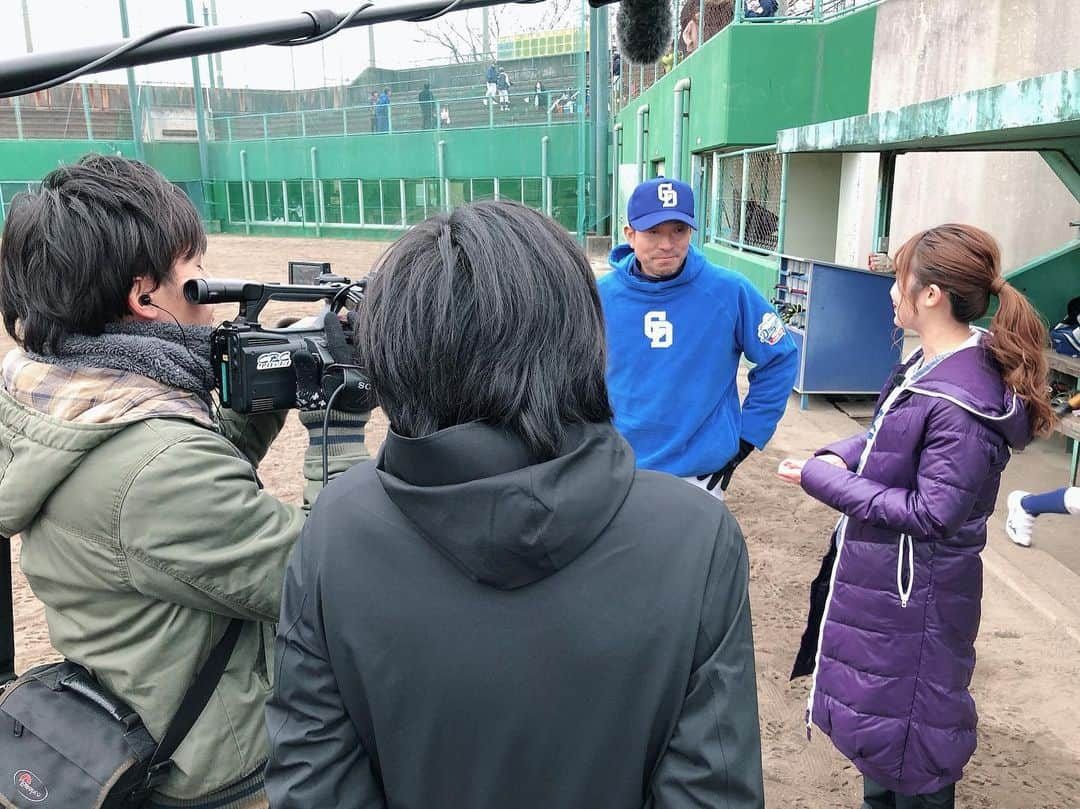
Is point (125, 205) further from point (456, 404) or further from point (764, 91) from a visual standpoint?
point (764, 91)

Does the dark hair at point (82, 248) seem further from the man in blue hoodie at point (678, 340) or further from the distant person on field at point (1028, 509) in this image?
the distant person on field at point (1028, 509)

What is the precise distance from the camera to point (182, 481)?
132cm

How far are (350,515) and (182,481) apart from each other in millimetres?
375

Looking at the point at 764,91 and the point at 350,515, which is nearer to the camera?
the point at 350,515

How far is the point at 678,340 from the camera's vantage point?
3271 millimetres

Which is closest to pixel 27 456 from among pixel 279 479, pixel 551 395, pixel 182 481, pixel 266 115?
pixel 182 481

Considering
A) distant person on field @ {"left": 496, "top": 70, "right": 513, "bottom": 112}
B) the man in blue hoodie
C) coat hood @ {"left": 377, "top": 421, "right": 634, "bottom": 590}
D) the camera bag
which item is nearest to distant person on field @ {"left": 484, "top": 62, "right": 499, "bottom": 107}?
distant person on field @ {"left": 496, "top": 70, "right": 513, "bottom": 112}

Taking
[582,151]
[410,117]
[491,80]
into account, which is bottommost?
[582,151]

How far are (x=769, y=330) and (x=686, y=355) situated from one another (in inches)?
13.9

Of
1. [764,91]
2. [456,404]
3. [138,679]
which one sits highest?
[764,91]

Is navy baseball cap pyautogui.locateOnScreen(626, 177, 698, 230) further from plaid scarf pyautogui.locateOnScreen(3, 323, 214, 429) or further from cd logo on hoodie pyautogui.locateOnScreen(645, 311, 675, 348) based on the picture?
plaid scarf pyautogui.locateOnScreen(3, 323, 214, 429)

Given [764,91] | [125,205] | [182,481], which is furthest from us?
[764,91]

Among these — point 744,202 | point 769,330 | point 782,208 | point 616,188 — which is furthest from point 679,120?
point 769,330

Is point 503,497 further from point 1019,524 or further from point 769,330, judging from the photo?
point 1019,524
